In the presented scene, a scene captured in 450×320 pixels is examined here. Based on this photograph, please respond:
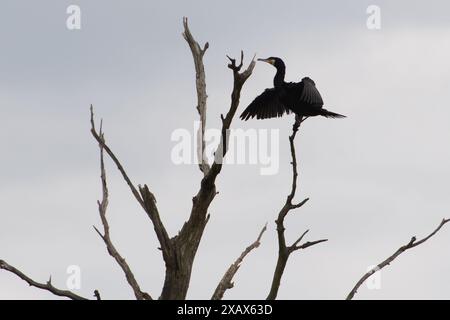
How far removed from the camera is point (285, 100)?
15.3 m

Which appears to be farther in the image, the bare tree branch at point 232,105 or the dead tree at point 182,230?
the dead tree at point 182,230

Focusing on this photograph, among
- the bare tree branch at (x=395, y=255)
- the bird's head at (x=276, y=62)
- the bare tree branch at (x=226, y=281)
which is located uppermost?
the bird's head at (x=276, y=62)

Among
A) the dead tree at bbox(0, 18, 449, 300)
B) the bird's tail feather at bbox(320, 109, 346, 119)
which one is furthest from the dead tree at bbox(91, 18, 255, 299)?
the bird's tail feather at bbox(320, 109, 346, 119)

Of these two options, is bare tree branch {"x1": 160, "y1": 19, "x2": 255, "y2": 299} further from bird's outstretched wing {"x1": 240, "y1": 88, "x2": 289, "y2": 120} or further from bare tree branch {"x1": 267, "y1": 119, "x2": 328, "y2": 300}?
bird's outstretched wing {"x1": 240, "y1": 88, "x2": 289, "y2": 120}

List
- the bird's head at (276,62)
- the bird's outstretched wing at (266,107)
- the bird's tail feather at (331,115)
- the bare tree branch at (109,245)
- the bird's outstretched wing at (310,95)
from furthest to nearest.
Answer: the bird's outstretched wing at (266,107)
the bird's head at (276,62)
the bird's tail feather at (331,115)
the bird's outstretched wing at (310,95)
the bare tree branch at (109,245)

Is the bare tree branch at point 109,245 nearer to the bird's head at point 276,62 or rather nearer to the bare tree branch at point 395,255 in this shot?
the bare tree branch at point 395,255

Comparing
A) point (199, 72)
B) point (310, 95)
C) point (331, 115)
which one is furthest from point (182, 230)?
point (331, 115)

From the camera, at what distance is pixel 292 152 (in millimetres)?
10469

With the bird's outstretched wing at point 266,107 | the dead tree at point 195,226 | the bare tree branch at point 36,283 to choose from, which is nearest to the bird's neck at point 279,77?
the bird's outstretched wing at point 266,107

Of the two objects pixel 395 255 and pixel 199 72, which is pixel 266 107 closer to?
pixel 199 72

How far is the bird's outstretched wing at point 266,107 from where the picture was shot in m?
16.4

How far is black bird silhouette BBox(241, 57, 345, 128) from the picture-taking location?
1455 centimetres
